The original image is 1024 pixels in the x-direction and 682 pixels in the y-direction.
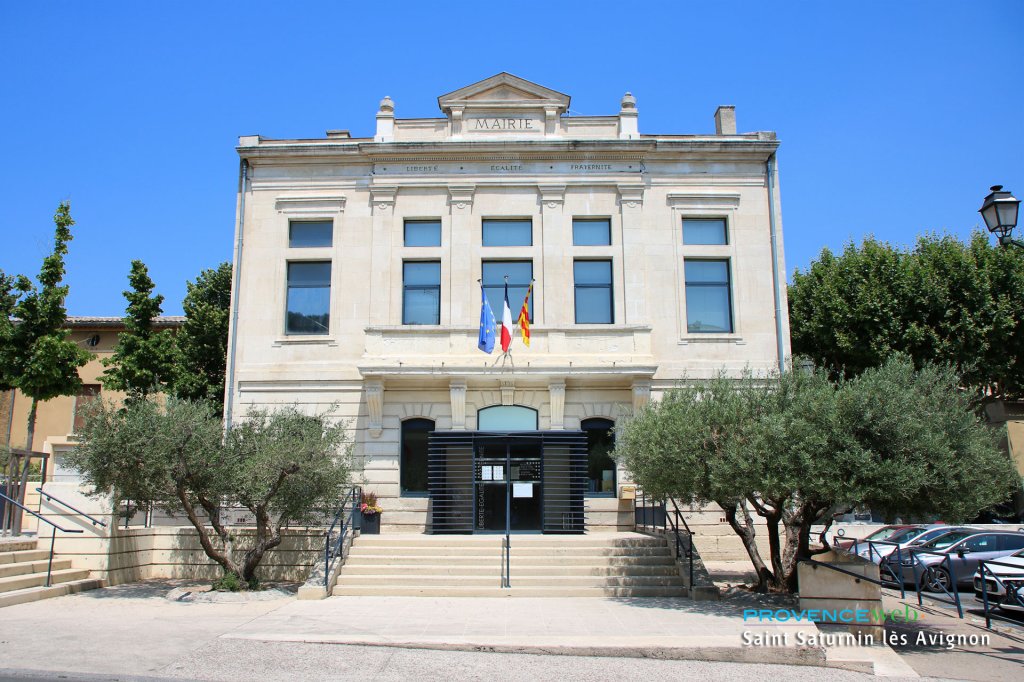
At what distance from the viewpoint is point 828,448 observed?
1179 cm

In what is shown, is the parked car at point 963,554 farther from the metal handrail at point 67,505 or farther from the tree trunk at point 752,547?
the metal handrail at point 67,505

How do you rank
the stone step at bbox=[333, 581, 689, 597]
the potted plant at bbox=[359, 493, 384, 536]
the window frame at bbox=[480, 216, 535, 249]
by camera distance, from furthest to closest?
the window frame at bbox=[480, 216, 535, 249] < the potted plant at bbox=[359, 493, 384, 536] < the stone step at bbox=[333, 581, 689, 597]

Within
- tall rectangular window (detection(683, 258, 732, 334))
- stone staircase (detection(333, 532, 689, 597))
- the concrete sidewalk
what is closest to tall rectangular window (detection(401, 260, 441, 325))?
stone staircase (detection(333, 532, 689, 597))

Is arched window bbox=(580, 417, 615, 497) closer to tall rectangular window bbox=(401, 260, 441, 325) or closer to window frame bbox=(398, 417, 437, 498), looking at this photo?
window frame bbox=(398, 417, 437, 498)

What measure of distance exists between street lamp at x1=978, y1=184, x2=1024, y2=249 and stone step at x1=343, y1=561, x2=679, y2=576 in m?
8.49

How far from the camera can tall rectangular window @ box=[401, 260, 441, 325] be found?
68.4 feet

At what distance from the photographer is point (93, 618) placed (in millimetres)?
12055

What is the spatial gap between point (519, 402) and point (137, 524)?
32.3 feet

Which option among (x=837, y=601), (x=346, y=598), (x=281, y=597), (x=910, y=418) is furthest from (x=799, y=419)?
(x=281, y=597)

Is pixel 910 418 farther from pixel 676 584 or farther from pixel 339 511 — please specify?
pixel 339 511

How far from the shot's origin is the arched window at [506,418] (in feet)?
65.6

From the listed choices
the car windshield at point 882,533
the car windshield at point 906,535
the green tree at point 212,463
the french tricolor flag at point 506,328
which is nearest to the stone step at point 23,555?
the green tree at point 212,463

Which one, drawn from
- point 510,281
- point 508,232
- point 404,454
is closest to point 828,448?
point 510,281

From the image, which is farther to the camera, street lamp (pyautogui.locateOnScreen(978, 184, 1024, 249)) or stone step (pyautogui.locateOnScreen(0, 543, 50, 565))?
stone step (pyautogui.locateOnScreen(0, 543, 50, 565))
